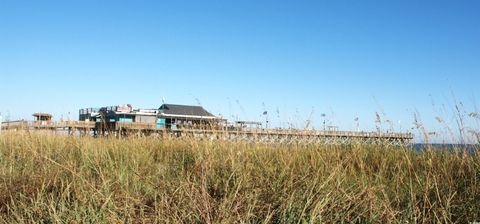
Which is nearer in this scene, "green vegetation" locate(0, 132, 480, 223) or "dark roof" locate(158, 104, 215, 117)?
"green vegetation" locate(0, 132, 480, 223)

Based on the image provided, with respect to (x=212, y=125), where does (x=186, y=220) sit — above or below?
below

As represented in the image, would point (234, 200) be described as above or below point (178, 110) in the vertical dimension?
below

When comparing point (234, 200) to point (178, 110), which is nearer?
point (234, 200)

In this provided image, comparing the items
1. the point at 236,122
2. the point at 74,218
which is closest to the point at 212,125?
the point at 236,122

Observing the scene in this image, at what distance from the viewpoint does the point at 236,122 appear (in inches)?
296

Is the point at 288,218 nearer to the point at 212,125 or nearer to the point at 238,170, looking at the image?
the point at 238,170

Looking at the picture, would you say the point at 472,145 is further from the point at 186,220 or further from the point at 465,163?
the point at 186,220

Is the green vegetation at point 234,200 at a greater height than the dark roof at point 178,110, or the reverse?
the dark roof at point 178,110

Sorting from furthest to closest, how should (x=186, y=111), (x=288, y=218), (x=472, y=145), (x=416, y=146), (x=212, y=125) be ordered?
(x=186, y=111), (x=212, y=125), (x=416, y=146), (x=472, y=145), (x=288, y=218)

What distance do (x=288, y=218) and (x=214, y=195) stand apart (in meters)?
0.66

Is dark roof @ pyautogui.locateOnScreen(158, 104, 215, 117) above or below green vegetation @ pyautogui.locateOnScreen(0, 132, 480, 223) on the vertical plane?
above

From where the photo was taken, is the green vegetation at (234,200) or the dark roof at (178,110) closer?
the green vegetation at (234,200)

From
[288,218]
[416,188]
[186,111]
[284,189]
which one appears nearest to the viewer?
[288,218]

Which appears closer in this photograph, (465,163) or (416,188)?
(416,188)
